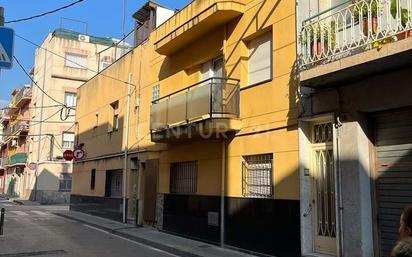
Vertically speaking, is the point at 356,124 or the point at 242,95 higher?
the point at 242,95

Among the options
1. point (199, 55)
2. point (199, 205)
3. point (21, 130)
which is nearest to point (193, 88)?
point (199, 55)

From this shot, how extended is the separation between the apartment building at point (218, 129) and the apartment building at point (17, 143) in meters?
32.7

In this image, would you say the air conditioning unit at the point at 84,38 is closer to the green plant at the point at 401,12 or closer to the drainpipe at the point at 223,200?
the drainpipe at the point at 223,200

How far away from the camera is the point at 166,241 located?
1340cm

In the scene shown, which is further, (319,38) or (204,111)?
(204,111)

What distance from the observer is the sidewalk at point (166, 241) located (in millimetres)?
11430

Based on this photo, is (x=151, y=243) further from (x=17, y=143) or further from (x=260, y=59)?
(x=17, y=143)

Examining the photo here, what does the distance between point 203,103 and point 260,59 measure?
2.00 metres

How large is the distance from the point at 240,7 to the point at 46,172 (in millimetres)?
32374

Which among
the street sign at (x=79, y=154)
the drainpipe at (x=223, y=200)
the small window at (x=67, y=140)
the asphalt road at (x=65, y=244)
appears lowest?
the asphalt road at (x=65, y=244)

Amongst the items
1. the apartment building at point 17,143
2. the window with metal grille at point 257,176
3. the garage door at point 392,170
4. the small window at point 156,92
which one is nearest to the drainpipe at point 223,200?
the window with metal grille at point 257,176

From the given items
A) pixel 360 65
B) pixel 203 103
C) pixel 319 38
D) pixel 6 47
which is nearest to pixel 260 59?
pixel 203 103

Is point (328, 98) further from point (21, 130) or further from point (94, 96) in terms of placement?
point (21, 130)

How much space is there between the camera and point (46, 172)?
40094 millimetres
